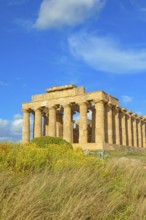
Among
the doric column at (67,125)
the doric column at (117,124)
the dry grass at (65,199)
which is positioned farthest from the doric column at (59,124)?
the dry grass at (65,199)

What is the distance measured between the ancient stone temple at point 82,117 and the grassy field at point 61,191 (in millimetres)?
35949

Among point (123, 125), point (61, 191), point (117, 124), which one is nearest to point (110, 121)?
point (117, 124)

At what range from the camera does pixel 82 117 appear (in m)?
50.2

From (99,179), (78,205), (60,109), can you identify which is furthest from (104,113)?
(78,205)

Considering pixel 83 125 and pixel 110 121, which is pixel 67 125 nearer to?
pixel 83 125

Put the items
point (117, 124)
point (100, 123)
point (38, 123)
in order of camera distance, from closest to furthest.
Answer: point (100, 123), point (117, 124), point (38, 123)

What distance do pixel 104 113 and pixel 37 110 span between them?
1156 cm

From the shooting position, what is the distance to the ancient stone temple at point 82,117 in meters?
48.5

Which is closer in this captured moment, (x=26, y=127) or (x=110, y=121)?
(x=110, y=121)

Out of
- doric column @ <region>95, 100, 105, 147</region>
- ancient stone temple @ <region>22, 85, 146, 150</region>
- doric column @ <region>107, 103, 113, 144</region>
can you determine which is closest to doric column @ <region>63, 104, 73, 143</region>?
ancient stone temple @ <region>22, 85, 146, 150</region>

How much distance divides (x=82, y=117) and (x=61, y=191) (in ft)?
141

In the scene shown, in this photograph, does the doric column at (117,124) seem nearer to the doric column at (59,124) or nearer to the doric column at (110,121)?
the doric column at (110,121)

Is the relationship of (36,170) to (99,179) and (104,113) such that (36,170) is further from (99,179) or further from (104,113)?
(104,113)

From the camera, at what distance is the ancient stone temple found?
48.5m
